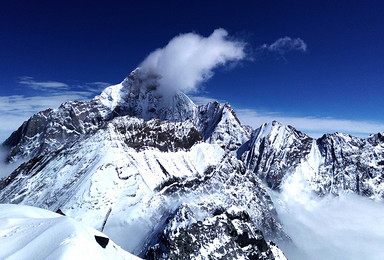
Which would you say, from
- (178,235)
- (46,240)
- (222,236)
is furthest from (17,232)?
(222,236)

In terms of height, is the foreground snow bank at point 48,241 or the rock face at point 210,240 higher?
the foreground snow bank at point 48,241

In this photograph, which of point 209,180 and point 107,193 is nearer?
point 107,193

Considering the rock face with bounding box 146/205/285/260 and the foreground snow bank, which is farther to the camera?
the rock face with bounding box 146/205/285/260

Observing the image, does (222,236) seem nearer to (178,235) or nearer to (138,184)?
(178,235)

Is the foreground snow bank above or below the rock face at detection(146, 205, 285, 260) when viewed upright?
above

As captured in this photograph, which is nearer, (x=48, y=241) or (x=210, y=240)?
(x=48, y=241)

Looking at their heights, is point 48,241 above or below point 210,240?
above

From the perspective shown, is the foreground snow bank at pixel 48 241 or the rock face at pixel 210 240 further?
the rock face at pixel 210 240

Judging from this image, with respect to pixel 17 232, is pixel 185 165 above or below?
below
